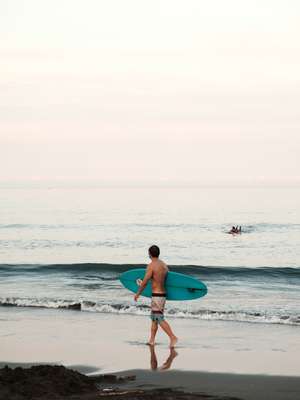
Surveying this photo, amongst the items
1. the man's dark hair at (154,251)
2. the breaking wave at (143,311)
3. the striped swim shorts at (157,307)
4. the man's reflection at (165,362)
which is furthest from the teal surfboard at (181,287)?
→ the breaking wave at (143,311)

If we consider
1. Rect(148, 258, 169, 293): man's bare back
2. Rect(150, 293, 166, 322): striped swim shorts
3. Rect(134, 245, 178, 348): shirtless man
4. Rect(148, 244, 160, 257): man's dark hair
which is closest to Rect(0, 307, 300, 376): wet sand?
Rect(134, 245, 178, 348): shirtless man

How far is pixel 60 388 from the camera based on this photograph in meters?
10.4

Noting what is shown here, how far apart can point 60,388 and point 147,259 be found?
29.5 metres

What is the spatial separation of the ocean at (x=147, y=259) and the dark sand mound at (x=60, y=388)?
760cm

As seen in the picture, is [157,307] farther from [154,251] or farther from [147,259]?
[147,259]

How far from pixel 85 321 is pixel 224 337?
366 centimetres

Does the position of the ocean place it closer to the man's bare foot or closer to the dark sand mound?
the man's bare foot

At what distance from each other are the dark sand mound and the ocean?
7604 mm

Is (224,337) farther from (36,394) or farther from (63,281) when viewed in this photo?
(63,281)

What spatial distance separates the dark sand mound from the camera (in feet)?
32.6

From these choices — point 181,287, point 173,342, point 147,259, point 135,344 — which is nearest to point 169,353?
point 173,342

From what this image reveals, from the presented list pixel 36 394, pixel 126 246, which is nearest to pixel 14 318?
pixel 36 394

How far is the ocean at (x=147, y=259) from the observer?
21188mm

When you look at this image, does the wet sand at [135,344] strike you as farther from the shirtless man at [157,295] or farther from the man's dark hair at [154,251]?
Result: the man's dark hair at [154,251]
